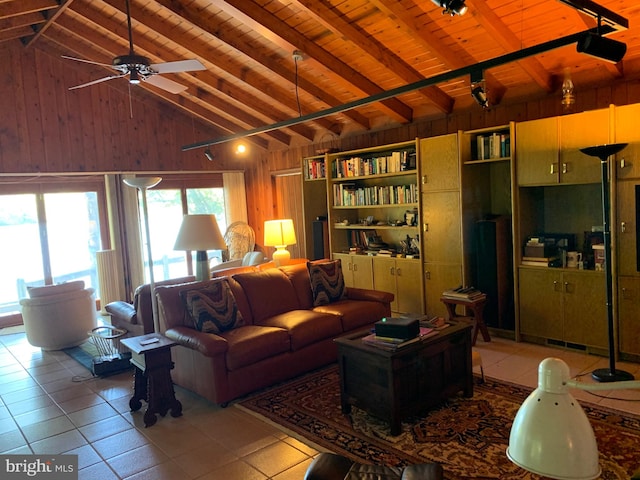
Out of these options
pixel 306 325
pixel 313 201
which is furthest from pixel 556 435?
pixel 313 201

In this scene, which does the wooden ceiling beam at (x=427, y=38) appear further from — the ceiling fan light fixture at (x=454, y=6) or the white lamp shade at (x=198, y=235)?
the white lamp shade at (x=198, y=235)

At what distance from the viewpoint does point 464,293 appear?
4820 millimetres

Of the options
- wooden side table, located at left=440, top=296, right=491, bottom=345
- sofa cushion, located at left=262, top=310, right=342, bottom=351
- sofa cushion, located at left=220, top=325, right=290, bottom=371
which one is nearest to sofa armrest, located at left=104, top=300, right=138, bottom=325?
sofa cushion, located at left=220, top=325, right=290, bottom=371

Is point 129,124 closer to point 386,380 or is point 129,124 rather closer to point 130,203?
point 130,203

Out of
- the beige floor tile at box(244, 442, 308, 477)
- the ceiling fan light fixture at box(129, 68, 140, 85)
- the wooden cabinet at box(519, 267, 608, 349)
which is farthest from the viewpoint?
the wooden cabinet at box(519, 267, 608, 349)

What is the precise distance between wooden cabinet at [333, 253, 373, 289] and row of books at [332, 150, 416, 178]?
1114 millimetres

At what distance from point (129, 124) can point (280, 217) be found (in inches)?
114

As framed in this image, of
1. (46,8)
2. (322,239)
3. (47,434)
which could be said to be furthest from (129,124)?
(47,434)

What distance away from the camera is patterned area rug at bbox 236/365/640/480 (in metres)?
2.72

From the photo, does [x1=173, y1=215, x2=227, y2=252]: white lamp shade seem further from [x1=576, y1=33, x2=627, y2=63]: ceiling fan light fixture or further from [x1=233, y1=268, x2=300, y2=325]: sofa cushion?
[x1=576, y1=33, x2=627, y2=63]: ceiling fan light fixture

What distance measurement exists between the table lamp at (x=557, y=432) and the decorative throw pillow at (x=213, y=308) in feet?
11.4

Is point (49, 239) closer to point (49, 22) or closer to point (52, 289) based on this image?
point (52, 289)

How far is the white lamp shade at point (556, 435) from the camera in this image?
747 millimetres

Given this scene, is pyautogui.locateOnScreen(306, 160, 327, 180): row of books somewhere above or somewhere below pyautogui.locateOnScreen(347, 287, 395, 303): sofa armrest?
above
